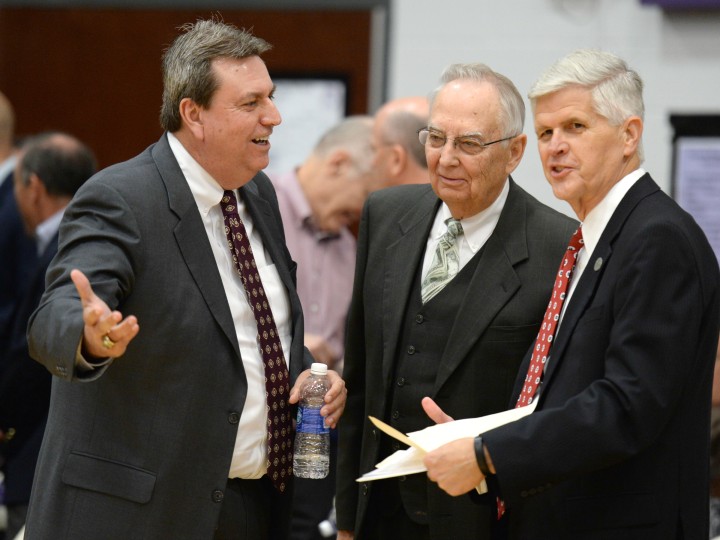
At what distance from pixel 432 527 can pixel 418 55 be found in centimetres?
331

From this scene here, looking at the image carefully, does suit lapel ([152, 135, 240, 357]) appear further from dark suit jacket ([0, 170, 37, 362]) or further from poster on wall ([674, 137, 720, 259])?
poster on wall ([674, 137, 720, 259])

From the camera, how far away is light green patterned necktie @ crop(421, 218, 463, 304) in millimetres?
3166

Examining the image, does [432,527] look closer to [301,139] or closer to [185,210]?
[185,210]

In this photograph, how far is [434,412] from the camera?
2807 mm

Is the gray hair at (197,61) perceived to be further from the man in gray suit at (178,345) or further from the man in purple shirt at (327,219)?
the man in purple shirt at (327,219)

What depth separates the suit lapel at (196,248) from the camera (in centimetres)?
282

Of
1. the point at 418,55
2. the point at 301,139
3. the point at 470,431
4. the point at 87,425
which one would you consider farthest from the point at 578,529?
the point at 301,139

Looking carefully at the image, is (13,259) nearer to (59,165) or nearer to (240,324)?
(59,165)

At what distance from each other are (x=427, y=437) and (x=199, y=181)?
0.88m

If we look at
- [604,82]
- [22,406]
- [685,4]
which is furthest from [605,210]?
[685,4]

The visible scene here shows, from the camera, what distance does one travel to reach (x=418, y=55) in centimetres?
584

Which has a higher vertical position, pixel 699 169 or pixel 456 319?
pixel 699 169

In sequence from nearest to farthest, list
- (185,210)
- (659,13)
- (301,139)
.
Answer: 1. (185,210)
2. (659,13)
3. (301,139)

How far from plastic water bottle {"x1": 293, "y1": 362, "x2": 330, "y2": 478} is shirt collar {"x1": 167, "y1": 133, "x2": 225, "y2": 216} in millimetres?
509
